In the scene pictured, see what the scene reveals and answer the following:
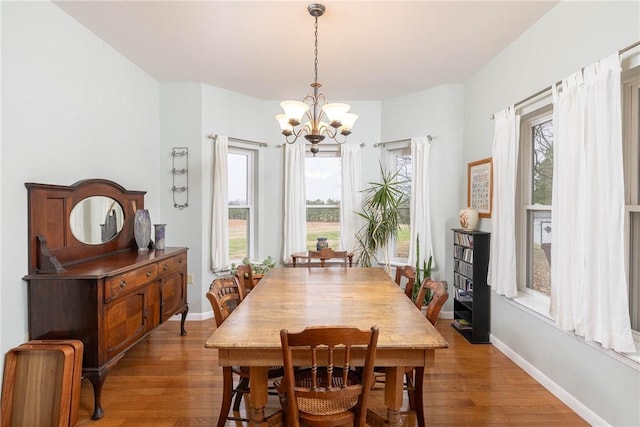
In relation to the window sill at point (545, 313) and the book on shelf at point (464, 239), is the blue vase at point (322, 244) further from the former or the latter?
the window sill at point (545, 313)

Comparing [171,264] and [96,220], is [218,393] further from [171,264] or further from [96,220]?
[96,220]

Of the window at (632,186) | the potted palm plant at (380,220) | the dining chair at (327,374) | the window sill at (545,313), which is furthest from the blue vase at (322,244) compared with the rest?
the window at (632,186)

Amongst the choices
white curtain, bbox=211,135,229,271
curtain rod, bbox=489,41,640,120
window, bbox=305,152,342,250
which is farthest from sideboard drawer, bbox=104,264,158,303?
curtain rod, bbox=489,41,640,120

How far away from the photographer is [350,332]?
4.70 feet

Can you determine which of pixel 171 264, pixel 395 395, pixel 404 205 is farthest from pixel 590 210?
pixel 171 264

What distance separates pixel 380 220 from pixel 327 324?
2747mm

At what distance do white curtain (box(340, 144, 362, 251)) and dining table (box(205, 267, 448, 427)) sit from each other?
2192 mm

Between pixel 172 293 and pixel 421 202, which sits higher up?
pixel 421 202

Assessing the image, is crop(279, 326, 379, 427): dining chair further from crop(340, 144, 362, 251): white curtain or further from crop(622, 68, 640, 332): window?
crop(340, 144, 362, 251): white curtain

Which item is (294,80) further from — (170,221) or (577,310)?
(577,310)

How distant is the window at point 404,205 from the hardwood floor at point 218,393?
156 cm

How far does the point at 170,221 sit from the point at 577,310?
13.2 feet

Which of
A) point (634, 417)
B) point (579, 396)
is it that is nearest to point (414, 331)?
point (634, 417)

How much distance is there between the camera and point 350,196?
4.82 meters
